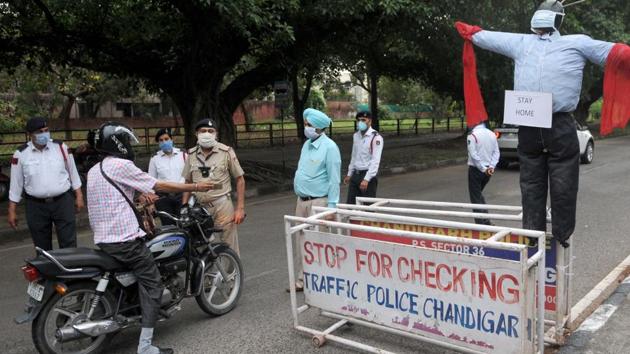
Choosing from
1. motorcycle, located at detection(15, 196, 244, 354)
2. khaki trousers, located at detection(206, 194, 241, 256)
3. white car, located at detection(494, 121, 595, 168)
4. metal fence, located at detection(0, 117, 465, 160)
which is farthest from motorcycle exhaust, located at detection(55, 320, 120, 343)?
white car, located at detection(494, 121, 595, 168)

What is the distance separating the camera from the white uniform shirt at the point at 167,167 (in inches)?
269

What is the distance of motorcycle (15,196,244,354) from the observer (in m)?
3.84

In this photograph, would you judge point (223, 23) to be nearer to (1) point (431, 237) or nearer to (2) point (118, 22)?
(2) point (118, 22)

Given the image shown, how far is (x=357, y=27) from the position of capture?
13023 mm

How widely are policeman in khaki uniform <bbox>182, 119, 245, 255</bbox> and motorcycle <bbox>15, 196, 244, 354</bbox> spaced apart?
485 mm

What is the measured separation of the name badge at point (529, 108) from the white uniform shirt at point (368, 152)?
325 cm

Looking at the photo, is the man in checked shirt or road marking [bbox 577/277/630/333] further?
road marking [bbox 577/277/630/333]

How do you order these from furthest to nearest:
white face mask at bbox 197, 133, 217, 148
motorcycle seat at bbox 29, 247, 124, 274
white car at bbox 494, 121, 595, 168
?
1. white car at bbox 494, 121, 595, 168
2. white face mask at bbox 197, 133, 217, 148
3. motorcycle seat at bbox 29, 247, 124, 274

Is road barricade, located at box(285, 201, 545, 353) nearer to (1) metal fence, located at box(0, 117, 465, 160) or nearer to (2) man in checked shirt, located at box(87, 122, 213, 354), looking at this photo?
(2) man in checked shirt, located at box(87, 122, 213, 354)

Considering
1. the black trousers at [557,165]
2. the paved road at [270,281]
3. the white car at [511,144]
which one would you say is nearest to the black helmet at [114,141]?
the paved road at [270,281]

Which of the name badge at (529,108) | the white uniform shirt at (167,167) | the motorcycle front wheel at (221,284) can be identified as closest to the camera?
the name badge at (529,108)

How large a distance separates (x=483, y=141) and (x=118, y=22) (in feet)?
28.5

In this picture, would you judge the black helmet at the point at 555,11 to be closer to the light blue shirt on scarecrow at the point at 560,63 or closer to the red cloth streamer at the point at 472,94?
the light blue shirt on scarecrow at the point at 560,63

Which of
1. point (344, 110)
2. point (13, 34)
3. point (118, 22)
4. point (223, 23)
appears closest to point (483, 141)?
point (223, 23)
